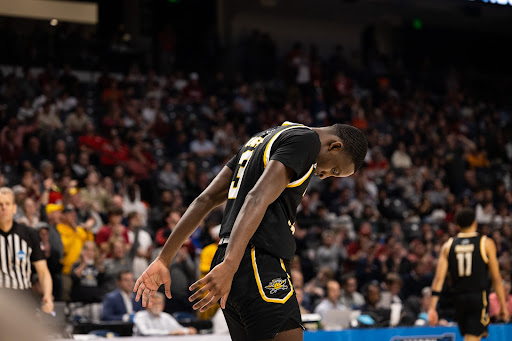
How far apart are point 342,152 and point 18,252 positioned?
4515 mm

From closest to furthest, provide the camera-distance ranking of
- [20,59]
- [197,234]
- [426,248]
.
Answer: [197,234], [426,248], [20,59]

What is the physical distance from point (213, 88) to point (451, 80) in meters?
8.77

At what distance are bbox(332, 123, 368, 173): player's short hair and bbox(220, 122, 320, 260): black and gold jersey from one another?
0.20m

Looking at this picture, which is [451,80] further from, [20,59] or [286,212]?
[286,212]

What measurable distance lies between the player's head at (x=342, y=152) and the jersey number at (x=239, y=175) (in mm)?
335

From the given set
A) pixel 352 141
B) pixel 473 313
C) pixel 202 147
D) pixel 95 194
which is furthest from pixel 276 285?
pixel 202 147

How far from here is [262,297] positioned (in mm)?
3145

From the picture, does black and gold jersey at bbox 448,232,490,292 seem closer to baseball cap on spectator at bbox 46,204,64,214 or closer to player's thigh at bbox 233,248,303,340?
player's thigh at bbox 233,248,303,340

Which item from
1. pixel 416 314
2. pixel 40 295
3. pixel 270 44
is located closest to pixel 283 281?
pixel 40 295

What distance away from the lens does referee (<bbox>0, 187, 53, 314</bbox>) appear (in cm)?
685

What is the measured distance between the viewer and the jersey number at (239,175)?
133 inches

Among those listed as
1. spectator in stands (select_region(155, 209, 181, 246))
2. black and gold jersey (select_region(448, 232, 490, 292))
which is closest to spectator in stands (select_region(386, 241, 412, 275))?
spectator in stands (select_region(155, 209, 181, 246))

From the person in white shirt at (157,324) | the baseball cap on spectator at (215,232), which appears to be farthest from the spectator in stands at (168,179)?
the person in white shirt at (157,324)

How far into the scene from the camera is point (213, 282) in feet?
9.49
